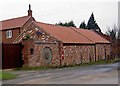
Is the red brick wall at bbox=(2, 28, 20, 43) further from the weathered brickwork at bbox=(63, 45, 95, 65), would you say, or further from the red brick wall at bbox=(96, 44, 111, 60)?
the red brick wall at bbox=(96, 44, 111, 60)

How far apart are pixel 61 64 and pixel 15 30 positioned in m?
13.7

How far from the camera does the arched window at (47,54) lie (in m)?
31.4

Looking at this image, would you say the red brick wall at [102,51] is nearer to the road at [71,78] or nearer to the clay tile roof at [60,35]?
the clay tile roof at [60,35]

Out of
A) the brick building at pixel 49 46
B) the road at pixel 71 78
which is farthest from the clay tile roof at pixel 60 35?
the road at pixel 71 78

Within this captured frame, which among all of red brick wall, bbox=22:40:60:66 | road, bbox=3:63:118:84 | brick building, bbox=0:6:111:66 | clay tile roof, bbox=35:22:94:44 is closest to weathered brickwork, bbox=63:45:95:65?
brick building, bbox=0:6:111:66

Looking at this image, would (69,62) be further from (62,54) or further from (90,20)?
(90,20)

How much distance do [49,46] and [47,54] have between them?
955 mm

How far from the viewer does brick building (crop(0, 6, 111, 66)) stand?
30.0m

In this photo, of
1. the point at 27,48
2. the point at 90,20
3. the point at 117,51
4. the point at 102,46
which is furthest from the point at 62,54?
the point at 90,20

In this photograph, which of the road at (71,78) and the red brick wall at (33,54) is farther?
the red brick wall at (33,54)

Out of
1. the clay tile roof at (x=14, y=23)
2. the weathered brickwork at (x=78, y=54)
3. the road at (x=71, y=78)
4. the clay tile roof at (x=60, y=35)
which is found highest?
the clay tile roof at (x=14, y=23)

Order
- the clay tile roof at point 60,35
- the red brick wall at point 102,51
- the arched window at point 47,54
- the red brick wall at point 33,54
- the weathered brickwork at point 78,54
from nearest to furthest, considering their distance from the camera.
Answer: the red brick wall at point 33,54
the arched window at point 47,54
the weathered brickwork at point 78,54
the clay tile roof at point 60,35
the red brick wall at point 102,51

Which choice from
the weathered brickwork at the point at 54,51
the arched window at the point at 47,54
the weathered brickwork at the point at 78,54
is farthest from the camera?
the weathered brickwork at the point at 78,54

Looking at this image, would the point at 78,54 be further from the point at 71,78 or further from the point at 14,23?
the point at 71,78
